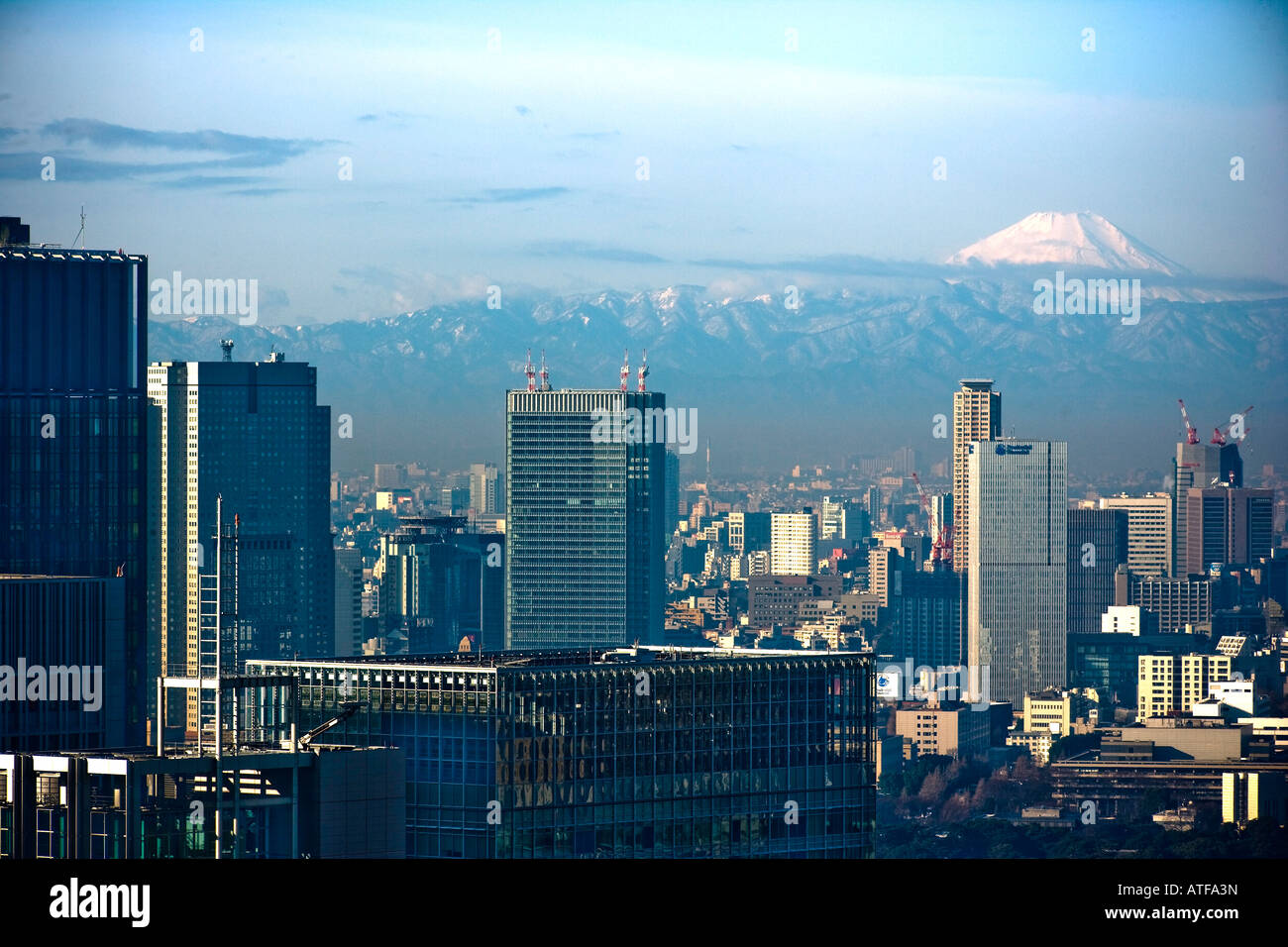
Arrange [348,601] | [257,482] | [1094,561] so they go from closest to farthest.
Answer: [348,601]
[257,482]
[1094,561]

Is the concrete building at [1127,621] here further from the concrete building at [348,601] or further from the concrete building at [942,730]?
the concrete building at [348,601]

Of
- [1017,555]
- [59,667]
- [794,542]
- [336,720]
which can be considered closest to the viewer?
[336,720]

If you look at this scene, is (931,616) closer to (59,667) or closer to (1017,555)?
(1017,555)

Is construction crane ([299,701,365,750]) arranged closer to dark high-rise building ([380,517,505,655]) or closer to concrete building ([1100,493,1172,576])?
dark high-rise building ([380,517,505,655])

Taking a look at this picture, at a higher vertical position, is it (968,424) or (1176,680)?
(968,424)

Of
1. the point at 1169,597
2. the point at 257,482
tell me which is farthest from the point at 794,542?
the point at 257,482

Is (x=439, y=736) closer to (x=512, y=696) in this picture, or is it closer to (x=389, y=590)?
(x=512, y=696)
